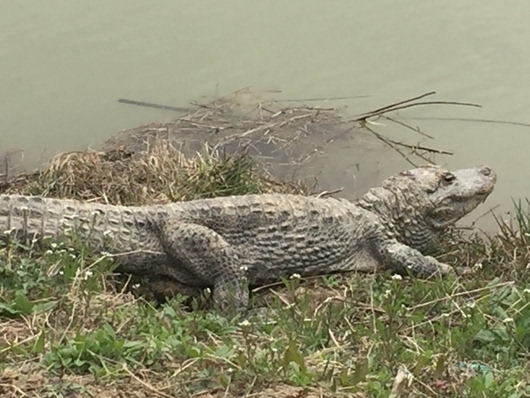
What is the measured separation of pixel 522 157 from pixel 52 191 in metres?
3.80

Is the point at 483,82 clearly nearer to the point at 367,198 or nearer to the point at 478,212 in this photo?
the point at 478,212

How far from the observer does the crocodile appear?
4.82 m

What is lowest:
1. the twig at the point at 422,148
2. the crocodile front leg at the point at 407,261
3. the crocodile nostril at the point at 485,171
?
the crocodile front leg at the point at 407,261

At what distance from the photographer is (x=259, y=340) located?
3336 mm

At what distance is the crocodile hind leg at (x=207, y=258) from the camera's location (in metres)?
4.92

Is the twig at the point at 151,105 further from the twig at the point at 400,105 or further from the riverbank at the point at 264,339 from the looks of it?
the riverbank at the point at 264,339

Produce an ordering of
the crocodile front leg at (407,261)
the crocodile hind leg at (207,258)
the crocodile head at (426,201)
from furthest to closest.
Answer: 1. the crocodile head at (426,201)
2. the crocodile front leg at (407,261)
3. the crocodile hind leg at (207,258)

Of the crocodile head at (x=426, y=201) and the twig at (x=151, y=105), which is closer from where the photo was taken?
the crocodile head at (x=426, y=201)

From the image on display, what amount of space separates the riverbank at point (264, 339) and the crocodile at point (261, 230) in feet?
0.89

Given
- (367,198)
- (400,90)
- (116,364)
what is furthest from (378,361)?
(400,90)

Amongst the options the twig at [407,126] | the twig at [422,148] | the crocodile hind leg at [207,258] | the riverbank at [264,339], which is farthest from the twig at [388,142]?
the crocodile hind leg at [207,258]

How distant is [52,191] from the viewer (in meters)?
5.97

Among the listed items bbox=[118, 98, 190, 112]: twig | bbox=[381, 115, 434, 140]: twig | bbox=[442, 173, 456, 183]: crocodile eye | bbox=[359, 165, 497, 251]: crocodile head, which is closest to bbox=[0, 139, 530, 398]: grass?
bbox=[359, 165, 497, 251]: crocodile head

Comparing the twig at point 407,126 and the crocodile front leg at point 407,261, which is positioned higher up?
the twig at point 407,126
